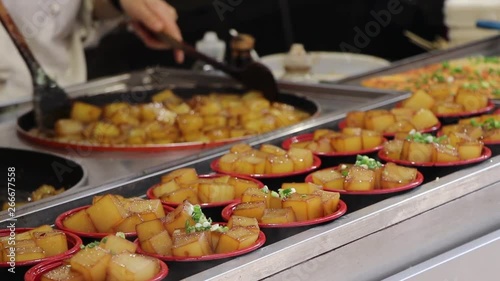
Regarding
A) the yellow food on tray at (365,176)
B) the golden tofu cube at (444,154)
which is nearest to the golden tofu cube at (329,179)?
the yellow food on tray at (365,176)

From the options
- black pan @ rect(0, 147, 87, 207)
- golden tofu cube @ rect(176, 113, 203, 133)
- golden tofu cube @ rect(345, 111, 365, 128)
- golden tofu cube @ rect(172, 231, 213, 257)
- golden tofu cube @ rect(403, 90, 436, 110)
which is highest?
golden tofu cube @ rect(403, 90, 436, 110)

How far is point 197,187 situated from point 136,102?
1.26 m

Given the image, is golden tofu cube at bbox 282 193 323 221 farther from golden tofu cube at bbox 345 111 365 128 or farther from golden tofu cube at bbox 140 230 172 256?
golden tofu cube at bbox 345 111 365 128

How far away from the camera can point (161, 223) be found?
5.25 ft

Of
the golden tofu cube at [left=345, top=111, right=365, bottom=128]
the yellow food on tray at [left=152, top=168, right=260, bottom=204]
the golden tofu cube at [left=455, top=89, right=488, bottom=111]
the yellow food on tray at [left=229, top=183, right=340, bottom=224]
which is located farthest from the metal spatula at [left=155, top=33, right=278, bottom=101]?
the yellow food on tray at [left=229, top=183, right=340, bottom=224]

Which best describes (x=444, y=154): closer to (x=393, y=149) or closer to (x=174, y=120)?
(x=393, y=149)

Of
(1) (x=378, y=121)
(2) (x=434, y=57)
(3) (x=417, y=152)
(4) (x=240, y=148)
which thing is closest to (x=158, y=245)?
(4) (x=240, y=148)

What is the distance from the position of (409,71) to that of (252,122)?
1.07 metres

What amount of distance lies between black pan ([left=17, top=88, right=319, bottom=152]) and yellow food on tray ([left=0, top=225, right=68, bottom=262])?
809 mm

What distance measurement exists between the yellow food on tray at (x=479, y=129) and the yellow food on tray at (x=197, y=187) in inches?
23.7

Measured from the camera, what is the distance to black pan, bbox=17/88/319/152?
2393 millimetres

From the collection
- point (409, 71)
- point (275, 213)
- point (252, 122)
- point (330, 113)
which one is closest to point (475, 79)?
point (409, 71)

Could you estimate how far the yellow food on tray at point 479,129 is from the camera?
2168 millimetres

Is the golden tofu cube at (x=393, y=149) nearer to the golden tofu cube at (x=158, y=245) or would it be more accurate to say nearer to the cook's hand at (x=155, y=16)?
the golden tofu cube at (x=158, y=245)
